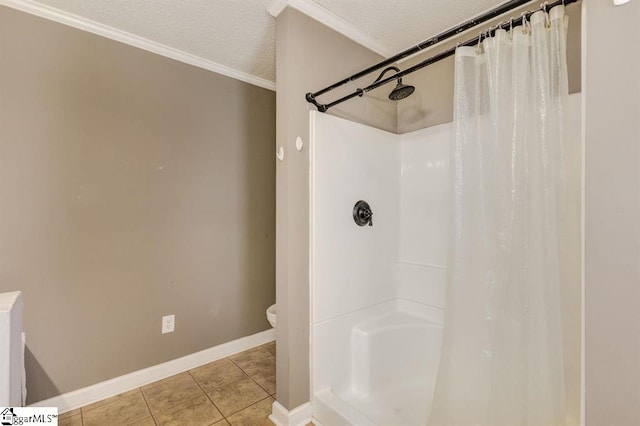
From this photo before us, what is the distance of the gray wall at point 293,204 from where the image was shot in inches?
63.5

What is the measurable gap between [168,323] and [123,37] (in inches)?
78.9

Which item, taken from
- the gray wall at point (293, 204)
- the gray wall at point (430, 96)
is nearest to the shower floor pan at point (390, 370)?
the gray wall at point (293, 204)

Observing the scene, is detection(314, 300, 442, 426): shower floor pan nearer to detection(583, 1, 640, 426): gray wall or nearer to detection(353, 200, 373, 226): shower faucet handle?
detection(353, 200, 373, 226): shower faucet handle

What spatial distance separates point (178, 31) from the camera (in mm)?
1927

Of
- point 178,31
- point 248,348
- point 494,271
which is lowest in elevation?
point 248,348

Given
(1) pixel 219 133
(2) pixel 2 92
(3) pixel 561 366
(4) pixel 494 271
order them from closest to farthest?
(3) pixel 561 366
(4) pixel 494 271
(2) pixel 2 92
(1) pixel 219 133

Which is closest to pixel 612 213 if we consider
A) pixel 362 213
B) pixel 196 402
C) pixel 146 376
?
pixel 362 213

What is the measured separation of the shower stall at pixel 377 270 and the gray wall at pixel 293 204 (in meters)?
0.06

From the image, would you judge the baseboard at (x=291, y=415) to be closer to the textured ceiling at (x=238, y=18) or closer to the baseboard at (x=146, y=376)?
the baseboard at (x=146, y=376)

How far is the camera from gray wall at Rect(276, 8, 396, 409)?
1612mm

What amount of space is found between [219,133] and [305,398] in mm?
2008

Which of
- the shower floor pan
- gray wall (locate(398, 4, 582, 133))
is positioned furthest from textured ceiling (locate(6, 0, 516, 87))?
the shower floor pan

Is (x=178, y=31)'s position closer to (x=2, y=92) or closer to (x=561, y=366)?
(x=2, y=92)

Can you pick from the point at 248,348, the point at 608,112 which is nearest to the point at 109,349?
the point at 248,348
